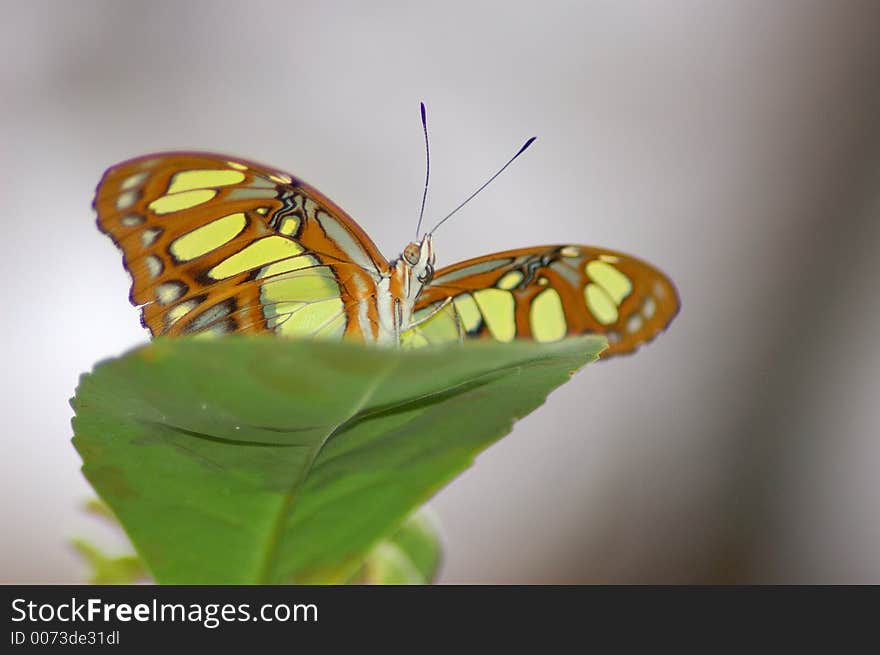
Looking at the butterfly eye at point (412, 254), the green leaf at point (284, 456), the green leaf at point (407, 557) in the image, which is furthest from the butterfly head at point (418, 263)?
the green leaf at point (284, 456)

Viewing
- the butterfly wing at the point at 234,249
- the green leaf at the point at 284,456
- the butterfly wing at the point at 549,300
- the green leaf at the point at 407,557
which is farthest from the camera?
the butterfly wing at the point at 549,300

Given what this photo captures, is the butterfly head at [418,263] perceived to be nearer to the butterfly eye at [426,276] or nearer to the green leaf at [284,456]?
the butterfly eye at [426,276]

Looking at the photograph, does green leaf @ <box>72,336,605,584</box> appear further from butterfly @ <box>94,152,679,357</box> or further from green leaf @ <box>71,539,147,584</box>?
butterfly @ <box>94,152,679,357</box>

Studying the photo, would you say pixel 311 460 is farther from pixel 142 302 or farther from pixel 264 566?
pixel 142 302

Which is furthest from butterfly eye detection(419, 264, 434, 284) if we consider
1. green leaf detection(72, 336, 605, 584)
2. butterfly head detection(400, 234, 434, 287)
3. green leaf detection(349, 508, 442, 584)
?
green leaf detection(72, 336, 605, 584)

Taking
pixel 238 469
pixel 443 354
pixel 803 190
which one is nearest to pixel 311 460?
pixel 238 469

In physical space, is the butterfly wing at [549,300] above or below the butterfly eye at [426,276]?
below
